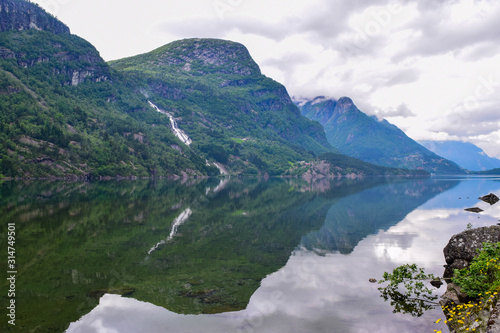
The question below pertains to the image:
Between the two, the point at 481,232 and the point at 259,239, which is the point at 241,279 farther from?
the point at 481,232

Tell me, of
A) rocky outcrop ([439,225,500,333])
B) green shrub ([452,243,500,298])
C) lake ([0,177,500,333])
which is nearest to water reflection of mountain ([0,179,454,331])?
lake ([0,177,500,333])

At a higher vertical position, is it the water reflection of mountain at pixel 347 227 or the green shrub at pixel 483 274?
the green shrub at pixel 483 274

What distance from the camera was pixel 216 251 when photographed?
108 ft

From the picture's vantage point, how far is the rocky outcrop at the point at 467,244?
22966mm

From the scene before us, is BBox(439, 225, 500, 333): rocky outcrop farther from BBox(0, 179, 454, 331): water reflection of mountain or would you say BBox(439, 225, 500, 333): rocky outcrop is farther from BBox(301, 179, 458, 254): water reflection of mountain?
BBox(0, 179, 454, 331): water reflection of mountain

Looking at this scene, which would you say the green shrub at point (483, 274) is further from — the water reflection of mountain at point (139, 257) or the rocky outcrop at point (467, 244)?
the water reflection of mountain at point (139, 257)

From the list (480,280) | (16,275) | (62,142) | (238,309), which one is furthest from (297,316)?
(62,142)

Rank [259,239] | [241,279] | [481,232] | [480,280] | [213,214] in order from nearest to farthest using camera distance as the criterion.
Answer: [480,280]
[481,232]
[241,279]
[259,239]
[213,214]

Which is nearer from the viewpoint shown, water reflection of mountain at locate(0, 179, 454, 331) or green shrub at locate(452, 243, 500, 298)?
green shrub at locate(452, 243, 500, 298)

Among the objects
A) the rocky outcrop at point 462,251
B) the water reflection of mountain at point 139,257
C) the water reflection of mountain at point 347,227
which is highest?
the rocky outcrop at point 462,251

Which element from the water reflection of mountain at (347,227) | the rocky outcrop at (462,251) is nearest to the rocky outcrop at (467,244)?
the rocky outcrop at (462,251)

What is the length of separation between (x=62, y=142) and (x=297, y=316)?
21237 cm

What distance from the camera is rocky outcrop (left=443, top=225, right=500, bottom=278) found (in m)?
23.0

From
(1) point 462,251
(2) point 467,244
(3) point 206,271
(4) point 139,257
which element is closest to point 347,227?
(1) point 462,251
